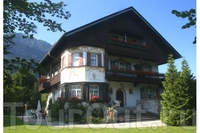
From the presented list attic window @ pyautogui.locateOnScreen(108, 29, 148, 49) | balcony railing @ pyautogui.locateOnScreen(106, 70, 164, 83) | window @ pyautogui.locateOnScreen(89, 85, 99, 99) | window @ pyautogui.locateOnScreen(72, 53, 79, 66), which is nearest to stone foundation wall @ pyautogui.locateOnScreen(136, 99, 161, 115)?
balcony railing @ pyautogui.locateOnScreen(106, 70, 164, 83)

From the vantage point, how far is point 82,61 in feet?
44.1

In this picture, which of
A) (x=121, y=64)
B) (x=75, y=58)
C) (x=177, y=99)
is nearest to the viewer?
(x=177, y=99)

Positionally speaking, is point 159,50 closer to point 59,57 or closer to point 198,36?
point 59,57

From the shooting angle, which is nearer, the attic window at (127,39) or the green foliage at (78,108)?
the green foliage at (78,108)

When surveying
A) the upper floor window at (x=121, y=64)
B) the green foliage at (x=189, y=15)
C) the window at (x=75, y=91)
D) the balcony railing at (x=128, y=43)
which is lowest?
the window at (x=75, y=91)

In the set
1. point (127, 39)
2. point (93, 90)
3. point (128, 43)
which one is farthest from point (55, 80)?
point (127, 39)

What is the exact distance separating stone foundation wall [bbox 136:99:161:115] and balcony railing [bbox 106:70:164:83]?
1473 millimetres

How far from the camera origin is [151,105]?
47.3 ft

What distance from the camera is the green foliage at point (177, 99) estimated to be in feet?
30.6

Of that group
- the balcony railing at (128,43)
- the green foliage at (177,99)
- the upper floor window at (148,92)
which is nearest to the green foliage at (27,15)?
the green foliage at (177,99)

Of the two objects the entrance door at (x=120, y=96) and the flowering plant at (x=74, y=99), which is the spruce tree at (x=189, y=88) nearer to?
the flowering plant at (x=74, y=99)

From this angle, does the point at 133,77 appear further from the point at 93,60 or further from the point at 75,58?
the point at 75,58

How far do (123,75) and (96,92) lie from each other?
230 centimetres

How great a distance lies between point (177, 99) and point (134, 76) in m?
5.53
